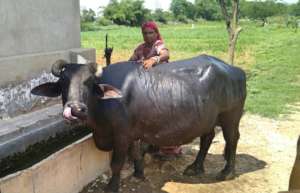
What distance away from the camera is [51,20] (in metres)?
6.52

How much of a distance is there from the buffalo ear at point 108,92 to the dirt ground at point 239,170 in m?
1.27

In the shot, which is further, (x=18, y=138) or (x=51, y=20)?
(x=51, y=20)

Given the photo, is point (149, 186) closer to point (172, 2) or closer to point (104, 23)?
point (104, 23)

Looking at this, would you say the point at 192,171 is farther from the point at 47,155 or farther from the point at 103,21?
the point at 103,21

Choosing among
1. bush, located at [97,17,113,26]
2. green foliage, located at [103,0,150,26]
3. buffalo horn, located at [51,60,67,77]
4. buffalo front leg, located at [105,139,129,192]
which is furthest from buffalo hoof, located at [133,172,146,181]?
green foliage, located at [103,0,150,26]

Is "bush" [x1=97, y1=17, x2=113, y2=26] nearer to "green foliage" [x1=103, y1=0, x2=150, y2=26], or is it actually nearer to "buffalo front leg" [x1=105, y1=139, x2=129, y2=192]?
"green foliage" [x1=103, y1=0, x2=150, y2=26]

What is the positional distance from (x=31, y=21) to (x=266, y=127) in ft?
14.3

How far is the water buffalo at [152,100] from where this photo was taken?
4.57m

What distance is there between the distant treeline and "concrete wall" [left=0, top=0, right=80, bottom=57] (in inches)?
2027

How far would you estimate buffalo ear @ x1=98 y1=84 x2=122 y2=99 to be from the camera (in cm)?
457

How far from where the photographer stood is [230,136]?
589 centimetres

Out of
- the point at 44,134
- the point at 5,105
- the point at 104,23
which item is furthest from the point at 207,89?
the point at 104,23

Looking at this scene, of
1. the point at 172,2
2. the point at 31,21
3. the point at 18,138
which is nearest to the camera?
the point at 18,138

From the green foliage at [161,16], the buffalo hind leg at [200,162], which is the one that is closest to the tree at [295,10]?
the green foliage at [161,16]
